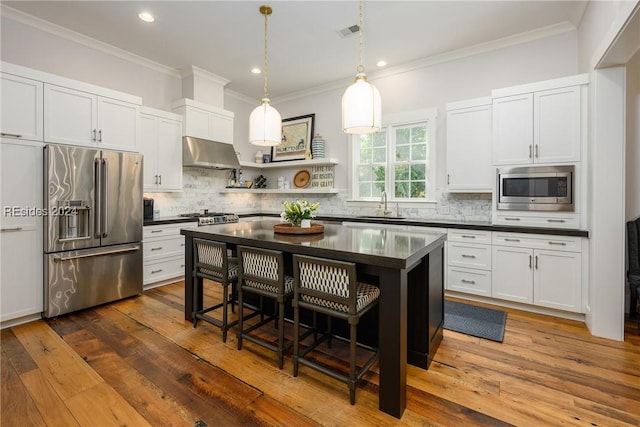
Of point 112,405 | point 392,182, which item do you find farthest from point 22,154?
point 392,182

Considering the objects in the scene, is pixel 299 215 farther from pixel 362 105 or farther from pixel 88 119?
pixel 88 119

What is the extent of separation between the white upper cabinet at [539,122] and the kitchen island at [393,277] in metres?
1.76

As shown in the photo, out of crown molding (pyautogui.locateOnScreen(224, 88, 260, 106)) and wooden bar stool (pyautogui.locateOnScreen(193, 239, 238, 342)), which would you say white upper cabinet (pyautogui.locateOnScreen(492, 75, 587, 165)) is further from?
crown molding (pyautogui.locateOnScreen(224, 88, 260, 106))

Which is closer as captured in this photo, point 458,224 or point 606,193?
point 606,193

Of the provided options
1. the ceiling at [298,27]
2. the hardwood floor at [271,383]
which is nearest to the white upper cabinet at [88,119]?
the ceiling at [298,27]

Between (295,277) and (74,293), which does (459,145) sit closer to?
(295,277)

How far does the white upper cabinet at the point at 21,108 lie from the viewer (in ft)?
8.95

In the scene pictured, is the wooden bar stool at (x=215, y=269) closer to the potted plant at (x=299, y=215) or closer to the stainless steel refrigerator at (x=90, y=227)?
the potted plant at (x=299, y=215)

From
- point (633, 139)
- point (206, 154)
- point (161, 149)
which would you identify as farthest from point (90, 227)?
point (633, 139)

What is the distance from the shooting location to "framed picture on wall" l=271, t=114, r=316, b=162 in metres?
5.46

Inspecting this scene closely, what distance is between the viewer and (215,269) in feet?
8.48

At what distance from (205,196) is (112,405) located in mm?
3756

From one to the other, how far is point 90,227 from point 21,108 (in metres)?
1.25

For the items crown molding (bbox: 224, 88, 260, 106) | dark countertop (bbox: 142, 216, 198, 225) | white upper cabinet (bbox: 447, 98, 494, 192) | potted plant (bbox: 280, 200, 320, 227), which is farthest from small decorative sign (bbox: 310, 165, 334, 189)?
potted plant (bbox: 280, 200, 320, 227)
